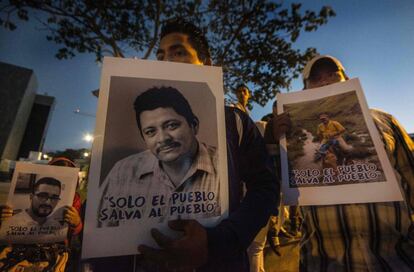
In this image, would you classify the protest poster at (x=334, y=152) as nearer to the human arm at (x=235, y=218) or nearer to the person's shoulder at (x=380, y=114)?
the human arm at (x=235, y=218)

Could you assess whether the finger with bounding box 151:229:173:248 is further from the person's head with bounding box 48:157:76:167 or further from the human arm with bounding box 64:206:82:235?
the person's head with bounding box 48:157:76:167

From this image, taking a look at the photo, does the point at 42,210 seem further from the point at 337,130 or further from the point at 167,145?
the point at 337,130

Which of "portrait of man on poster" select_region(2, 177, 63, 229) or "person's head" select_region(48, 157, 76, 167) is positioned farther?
"person's head" select_region(48, 157, 76, 167)

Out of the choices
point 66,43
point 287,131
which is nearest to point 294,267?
point 287,131

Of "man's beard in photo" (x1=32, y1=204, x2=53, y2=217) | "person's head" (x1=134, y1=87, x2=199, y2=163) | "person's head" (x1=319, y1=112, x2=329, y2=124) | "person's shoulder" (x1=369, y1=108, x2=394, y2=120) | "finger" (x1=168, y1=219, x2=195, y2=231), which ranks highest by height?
Answer: "person's shoulder" (x1=369, y1=108, x2=394, y2=120)

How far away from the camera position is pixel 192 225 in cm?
58

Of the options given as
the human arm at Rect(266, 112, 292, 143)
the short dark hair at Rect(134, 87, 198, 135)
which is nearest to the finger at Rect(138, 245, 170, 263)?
the short dark hair at Rect(134, 87, 198, 135)

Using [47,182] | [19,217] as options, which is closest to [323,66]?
[47,182]

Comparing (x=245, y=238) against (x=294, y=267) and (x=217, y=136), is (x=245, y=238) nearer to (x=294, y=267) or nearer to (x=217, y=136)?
(x=217, y=136)

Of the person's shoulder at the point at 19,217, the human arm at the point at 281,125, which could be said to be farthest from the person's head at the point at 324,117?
the person's shoulder at the point at 19,217

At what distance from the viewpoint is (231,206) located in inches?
27.7

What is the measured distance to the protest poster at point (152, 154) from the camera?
1.86 ft

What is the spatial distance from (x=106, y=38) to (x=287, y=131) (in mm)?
5026

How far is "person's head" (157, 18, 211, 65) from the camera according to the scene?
3.09ft
